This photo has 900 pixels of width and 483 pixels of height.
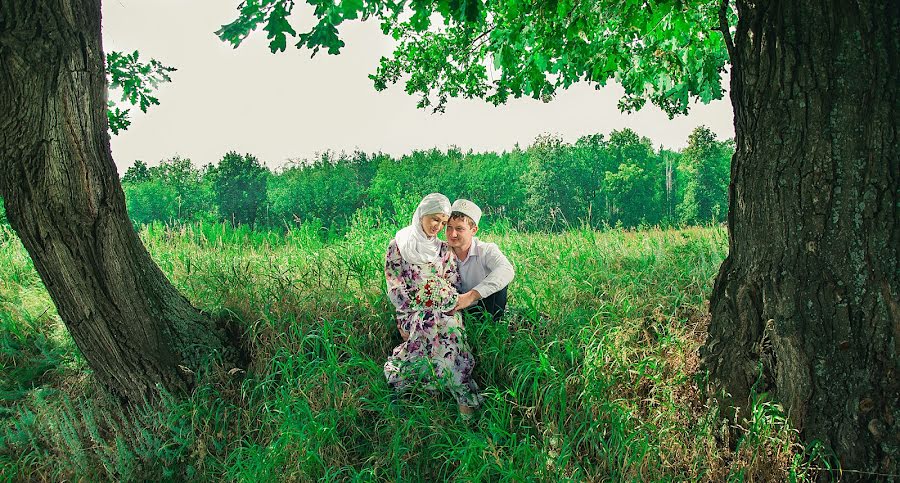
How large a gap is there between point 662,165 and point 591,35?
20.9 ft

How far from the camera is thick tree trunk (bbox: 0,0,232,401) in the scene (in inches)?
171

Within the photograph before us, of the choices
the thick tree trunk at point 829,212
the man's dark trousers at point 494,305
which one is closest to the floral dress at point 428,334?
the man's dark trousers at point 494,305

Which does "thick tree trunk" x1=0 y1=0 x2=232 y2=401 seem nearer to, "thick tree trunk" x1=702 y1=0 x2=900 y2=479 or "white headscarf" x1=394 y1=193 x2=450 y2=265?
"white headscarf" x1=394 y1=193 x2=450 y2=265

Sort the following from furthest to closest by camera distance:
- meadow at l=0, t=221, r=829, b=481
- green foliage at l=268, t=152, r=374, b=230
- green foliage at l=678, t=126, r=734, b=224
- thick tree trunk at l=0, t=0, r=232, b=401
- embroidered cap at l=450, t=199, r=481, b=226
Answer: green foliage at l=678, t=126, r=734, b=224 < green foliage at l=268, t=152, r=374, b=230 < embroidered cap at l=450, t=199, r=481, b=226 < thick tree trunk at l=0, t=0, r=232, b=401 < meadow at l=0, t=221, r=829, b=481

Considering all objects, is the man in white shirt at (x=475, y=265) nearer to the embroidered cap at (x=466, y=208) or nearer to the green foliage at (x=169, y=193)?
the embroidered cap at (x=466, y=208)

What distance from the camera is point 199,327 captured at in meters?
5.22

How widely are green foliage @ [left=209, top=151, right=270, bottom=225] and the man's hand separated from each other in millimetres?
6653

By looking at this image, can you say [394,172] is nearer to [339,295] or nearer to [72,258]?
[339,295]

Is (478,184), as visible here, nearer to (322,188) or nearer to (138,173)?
(322,188)

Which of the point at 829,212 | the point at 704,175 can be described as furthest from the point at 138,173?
the point at 829,212

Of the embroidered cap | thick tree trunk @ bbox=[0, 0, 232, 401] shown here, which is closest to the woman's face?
the embroidered cap

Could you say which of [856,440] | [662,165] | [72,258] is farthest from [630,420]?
[662,165]

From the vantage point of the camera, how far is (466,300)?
480 centimetres

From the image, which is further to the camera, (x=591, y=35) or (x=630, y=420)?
(x=591, y=35)
